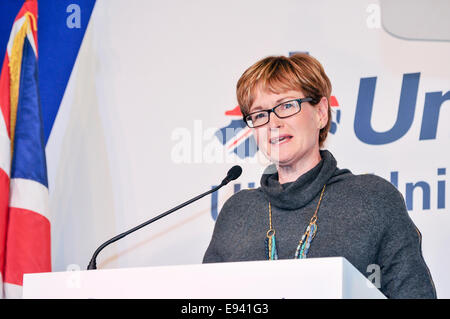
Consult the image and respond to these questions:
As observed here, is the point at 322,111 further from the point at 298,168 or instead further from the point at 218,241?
the point at 218,241

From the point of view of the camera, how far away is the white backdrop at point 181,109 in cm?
258

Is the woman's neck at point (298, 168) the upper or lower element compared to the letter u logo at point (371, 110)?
lower

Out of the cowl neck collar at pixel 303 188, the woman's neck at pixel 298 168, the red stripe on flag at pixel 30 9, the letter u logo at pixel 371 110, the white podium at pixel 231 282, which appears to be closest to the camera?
the white podium at pixel 231 282

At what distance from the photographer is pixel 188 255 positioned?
9.03 feet

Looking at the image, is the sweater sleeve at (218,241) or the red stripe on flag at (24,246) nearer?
the sweater sleeve at (218,241)

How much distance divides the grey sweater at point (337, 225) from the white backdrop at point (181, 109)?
65 cm

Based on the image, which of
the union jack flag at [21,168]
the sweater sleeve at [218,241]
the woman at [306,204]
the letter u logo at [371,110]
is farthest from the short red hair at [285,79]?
the union jack flag at [21,168]

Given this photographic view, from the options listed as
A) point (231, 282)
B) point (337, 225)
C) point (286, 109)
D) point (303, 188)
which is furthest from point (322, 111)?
point (231, 282)

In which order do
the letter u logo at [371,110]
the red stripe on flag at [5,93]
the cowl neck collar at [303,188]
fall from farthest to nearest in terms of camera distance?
the red stripe on flag at [5,93]
the letter u logo at [371,110]
the cowl neck collar at [303,188]

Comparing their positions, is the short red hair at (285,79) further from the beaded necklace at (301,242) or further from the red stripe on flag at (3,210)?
the red stripe on flag at (3,210)

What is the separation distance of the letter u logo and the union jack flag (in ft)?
4.42

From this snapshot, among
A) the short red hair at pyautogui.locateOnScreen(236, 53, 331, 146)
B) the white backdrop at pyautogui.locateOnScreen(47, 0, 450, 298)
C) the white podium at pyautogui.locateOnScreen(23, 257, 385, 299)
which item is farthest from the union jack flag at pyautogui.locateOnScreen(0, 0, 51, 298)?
the white podium at pyautogui.locateOnScreen(23, 257, 385, 299)

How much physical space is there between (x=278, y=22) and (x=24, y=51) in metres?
1.12
